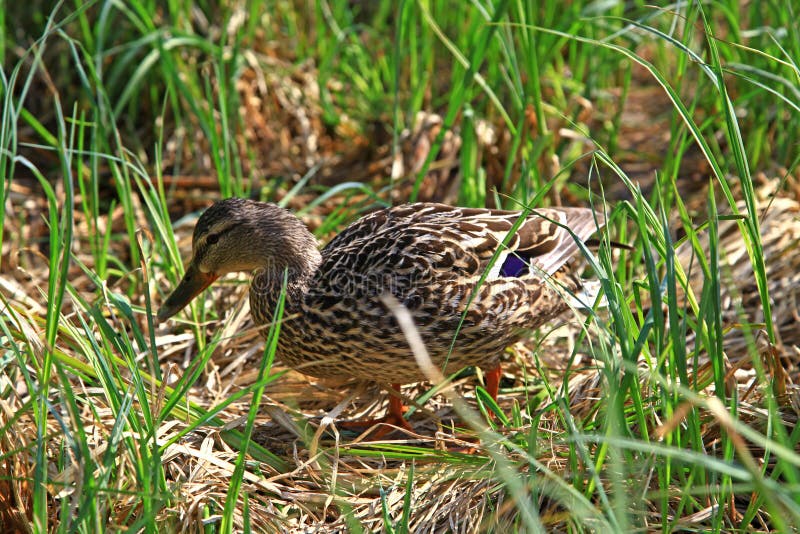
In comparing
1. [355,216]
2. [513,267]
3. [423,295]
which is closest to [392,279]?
[423,295]

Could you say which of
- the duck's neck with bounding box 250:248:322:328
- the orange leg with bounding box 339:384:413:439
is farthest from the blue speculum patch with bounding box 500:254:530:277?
the duck's neck with bounding box 250:248:322:328

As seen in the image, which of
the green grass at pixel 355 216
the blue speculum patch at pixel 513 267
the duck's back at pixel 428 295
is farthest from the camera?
the blue speculum patch at pixel 513 267

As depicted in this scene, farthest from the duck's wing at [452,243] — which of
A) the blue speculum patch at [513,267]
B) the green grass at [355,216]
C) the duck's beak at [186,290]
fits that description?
the duck's beak at [186,290]

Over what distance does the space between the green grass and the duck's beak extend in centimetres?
10

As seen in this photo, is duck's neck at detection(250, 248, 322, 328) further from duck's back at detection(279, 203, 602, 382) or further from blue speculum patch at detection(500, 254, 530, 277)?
blue speculum patch at detection(500, 254, 530, 277)

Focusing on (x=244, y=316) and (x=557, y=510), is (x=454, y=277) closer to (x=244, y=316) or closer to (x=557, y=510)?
(x=557, y=510)

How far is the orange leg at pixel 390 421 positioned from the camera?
10.4 ft

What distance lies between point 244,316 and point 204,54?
1.70 meters

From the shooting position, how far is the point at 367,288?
2969mm

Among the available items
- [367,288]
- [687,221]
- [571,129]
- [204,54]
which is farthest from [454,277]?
[204,54]

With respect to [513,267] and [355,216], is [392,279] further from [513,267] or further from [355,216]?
[355,216]

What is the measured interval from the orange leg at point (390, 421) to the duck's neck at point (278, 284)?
475 mm

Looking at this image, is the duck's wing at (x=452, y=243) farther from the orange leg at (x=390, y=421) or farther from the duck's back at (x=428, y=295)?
the orange leg at (x=390, y=421)

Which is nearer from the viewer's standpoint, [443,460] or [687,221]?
[687,221]
